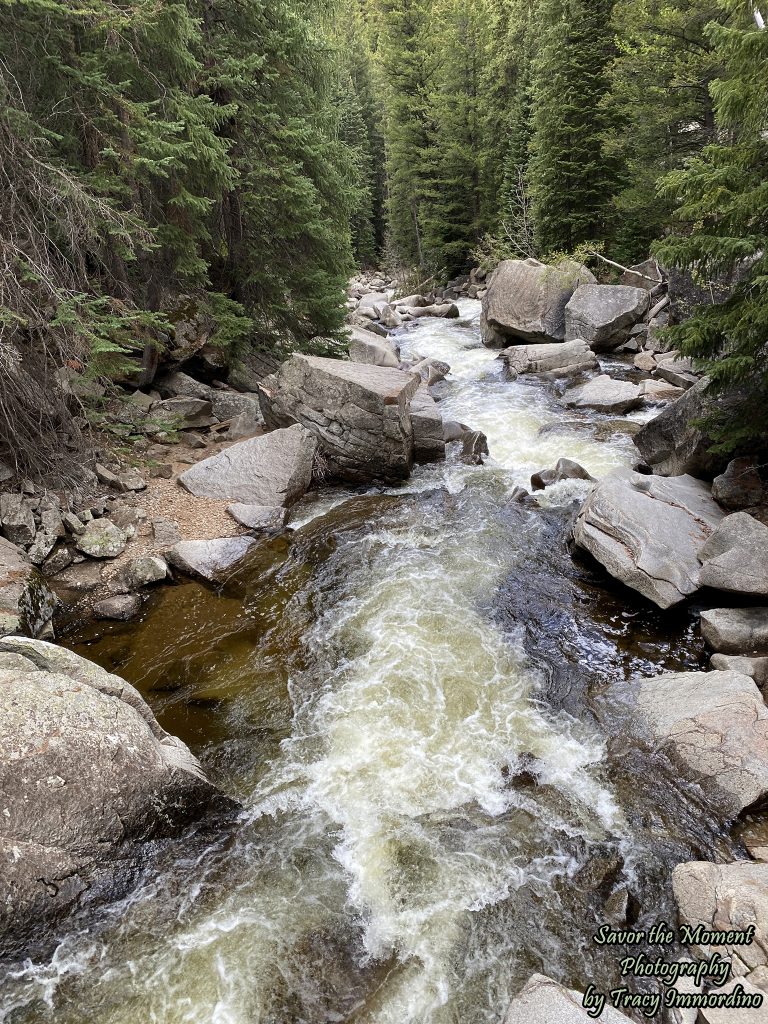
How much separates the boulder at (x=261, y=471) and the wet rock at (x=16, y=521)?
278 centimetres

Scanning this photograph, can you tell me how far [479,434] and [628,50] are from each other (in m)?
12.3

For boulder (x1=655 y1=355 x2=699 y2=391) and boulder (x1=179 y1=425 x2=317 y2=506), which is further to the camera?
boulder (x1=655 y1=355 x2=699 y2=391)

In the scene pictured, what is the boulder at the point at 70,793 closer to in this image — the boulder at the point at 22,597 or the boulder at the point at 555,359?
the boulder at the point at 22,597

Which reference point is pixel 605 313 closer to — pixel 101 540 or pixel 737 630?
pixel 737 630

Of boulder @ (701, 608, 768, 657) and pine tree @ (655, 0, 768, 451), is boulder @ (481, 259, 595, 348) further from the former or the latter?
boulder @ (701, 608, 768, 657)

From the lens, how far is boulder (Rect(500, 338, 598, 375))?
1655 cm

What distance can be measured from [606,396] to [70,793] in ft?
45.5

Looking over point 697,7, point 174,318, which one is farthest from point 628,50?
point 174,318

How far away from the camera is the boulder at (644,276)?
61.5ft

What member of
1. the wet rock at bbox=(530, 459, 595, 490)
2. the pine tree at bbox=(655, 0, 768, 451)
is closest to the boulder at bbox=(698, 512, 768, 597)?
the pine tree at bbox=(655, 0, 768, 451)

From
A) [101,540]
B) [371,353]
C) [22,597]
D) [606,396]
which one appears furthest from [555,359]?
[22,597]

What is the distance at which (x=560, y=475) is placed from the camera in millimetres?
10953

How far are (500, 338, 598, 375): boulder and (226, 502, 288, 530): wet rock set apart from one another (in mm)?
10586

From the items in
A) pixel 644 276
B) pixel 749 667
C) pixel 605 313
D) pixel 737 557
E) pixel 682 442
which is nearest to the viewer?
pixel 749 667
